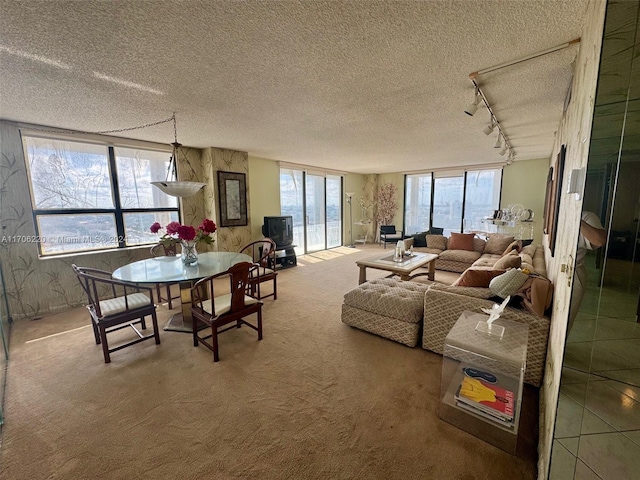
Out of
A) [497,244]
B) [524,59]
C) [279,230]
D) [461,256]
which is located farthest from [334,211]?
[524,59]

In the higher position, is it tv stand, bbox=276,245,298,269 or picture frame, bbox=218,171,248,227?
picture frame, bbox=218,171,248,227

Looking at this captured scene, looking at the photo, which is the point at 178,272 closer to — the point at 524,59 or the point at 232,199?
the point at 232,199

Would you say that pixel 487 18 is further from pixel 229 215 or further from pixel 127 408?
pixel 229 215

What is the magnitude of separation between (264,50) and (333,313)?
2.79 m

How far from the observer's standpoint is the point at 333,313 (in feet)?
11.1

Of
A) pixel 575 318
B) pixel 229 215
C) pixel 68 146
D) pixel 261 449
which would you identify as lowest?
pixel 261 449

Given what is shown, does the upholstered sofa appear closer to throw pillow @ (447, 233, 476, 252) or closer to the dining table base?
throw pillow @ (447, 233, 476, 252)

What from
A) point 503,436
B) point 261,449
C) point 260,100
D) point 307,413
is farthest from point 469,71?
point 261,449

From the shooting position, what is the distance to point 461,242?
547 cm

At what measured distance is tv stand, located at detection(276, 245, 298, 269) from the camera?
560 cm

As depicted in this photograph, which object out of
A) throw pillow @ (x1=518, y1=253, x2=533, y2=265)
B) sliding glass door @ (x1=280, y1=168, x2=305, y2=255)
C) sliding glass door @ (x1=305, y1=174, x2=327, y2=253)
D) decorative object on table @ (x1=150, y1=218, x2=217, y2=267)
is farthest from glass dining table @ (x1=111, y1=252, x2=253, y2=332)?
sliding glass door @ (x1=305, y1=174, x2=327, y2=253)

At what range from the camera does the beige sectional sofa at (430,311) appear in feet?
6.51

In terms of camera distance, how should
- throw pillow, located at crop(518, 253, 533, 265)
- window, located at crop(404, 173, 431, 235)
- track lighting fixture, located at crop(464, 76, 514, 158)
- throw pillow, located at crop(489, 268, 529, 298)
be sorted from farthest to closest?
window, located at crop(404, 173, 431, 235)
throw pillow, located at crop(518, 253, 533, 265)
track lighting fixture, located at crop(464, 76, 514, 158)
throw pillow, located at crop(489, 268, 529, 298)

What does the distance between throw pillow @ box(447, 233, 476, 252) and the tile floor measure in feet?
15.5
